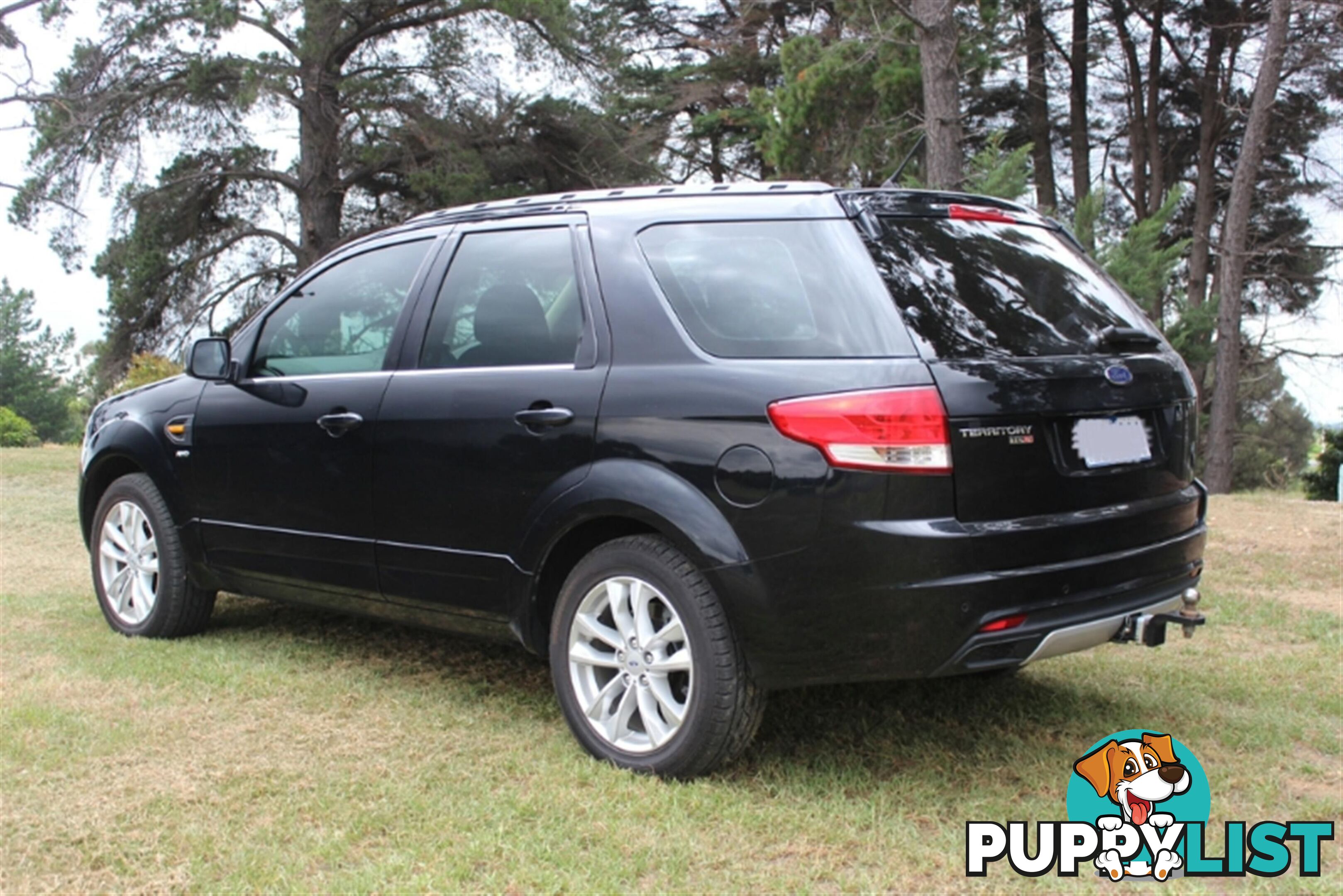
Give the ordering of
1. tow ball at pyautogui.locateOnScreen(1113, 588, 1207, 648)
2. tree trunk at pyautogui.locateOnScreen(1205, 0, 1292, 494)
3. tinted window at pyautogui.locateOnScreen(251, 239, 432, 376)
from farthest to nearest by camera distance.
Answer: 1. tree trunk at pyautogui.locateOnScreen(1205, 0, 1292, 494)
2. tinted window at pyautogui.locateOnScreen(251, 239, 432, 376)
3. tow ball at pyautogui.locateOnScreen(1113, 588, 1207, 648)

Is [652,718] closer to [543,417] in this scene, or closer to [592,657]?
[592,657]

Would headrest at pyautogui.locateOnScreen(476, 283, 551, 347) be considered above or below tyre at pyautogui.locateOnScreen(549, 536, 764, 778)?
above

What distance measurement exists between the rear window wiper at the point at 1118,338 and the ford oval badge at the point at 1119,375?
95mm

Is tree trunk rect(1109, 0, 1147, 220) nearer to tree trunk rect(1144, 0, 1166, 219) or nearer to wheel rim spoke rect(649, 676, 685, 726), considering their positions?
tree trunk rect(1144, 0, 1166, 219)

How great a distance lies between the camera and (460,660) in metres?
5.11

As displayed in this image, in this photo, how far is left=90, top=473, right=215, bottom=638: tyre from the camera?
17.3 feet

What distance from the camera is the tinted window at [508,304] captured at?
4.03 m

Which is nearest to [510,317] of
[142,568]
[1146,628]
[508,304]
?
[508,304]

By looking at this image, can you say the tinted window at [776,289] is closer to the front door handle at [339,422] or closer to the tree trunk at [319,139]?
the front door handle at [339,422]

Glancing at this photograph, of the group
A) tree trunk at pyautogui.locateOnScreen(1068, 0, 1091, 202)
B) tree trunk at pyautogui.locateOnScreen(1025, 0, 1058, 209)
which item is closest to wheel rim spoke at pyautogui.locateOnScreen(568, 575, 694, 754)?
tree trunk at pyautogui.locateOnScreen(1025, 0, 1058, 209)

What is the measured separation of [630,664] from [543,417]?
31.9 inches

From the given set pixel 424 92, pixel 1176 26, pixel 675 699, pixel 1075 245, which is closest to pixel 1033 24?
pixel 1176 26

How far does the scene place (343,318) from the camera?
4832 mm

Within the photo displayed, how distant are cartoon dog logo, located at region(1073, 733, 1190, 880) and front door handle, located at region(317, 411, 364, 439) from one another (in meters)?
2.69
